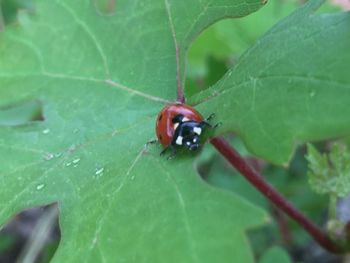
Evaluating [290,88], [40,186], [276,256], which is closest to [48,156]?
[40,186]

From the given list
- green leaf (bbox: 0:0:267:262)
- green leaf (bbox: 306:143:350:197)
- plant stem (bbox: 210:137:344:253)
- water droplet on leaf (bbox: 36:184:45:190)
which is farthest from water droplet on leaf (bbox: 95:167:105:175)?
green leaf (bbox: 306:143:350:197)

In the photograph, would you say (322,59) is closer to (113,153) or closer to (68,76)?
(113,153)

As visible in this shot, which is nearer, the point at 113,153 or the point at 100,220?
the point at 100,220

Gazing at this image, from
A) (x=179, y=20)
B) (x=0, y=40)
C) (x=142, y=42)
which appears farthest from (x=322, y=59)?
(x=0, y=40)

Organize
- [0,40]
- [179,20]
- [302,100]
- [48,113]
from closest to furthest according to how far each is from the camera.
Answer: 1. [302,100]
2. [179,20]
3. [48,113]
4. [0,40]

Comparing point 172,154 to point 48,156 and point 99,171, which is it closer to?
point 99,171

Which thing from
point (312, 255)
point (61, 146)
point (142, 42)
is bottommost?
point (312, 255)

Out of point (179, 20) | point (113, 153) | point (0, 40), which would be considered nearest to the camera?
point (113, 153)
